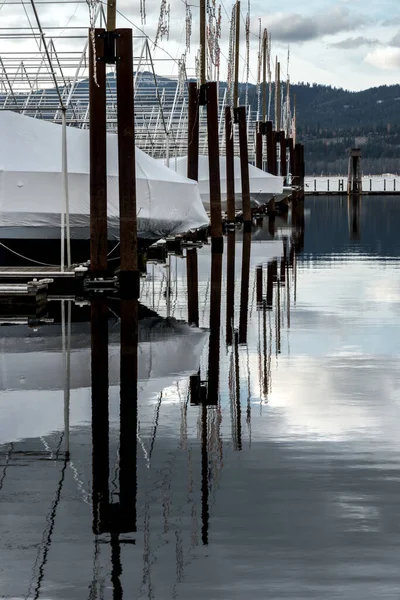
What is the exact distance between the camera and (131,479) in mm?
8391

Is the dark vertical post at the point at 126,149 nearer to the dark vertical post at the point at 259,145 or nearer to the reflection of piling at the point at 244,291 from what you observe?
the reflection of piling at the point at 244,291

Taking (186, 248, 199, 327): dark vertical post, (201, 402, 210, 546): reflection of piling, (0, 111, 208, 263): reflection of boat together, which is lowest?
(186, 248, 199, 327): dark vertical post

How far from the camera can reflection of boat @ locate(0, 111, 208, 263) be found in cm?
2670

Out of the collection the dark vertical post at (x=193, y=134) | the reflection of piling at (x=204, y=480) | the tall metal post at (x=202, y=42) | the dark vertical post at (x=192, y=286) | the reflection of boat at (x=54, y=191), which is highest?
the tall metal post at (x=202, y=42)

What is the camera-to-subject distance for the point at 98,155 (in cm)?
2270

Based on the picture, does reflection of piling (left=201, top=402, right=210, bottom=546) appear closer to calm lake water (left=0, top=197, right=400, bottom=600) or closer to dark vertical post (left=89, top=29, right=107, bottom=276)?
calm lake water (left=0, top=197, right=400, bottom=600)

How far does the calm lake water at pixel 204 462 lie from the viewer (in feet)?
21.1

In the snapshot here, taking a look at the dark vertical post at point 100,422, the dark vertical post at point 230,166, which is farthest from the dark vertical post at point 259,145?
the dark vertical post at point 100,422

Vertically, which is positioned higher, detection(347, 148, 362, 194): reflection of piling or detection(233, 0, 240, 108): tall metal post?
detection(233, 0, 240, 108): tall metal post

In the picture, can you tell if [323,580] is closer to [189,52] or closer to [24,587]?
[24,587]

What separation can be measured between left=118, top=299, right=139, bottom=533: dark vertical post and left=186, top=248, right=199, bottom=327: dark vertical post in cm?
124

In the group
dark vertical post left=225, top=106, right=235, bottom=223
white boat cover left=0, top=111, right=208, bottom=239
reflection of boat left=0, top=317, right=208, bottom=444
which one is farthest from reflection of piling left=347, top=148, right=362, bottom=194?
reflection of boat left=0, top=317, right=208, bottom=444

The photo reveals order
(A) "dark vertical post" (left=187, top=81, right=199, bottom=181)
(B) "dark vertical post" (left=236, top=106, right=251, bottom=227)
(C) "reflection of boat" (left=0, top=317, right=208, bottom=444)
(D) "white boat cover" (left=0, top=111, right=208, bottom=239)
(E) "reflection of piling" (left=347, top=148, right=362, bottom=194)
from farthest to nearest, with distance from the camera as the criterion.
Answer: (E) "reflection of piling" (left=347, top=148, right=362, bottom=194)
(B) "dark vertical post" (left=236, top=106, right=251, bottom=227)
(A) "dark vertical post" (left=187, top=81, right=199, bottom=181)
(D) "white boat cover" (left=0, top=111, right=208, bottom=239)
(C) "reflection of boat" (left=0, top=317, right=208, bottom=444)

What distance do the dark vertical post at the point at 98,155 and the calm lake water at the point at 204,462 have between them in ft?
13.5
